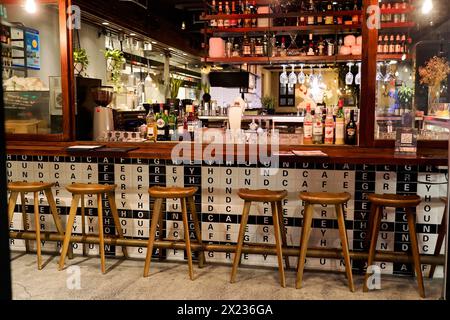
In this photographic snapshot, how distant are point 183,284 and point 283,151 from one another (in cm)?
136

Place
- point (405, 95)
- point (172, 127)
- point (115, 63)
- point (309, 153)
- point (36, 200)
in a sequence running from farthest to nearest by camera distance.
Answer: point (115, 63) < point (405, 95) < point (172, 127) < point (36, 200) < point (309, 153)

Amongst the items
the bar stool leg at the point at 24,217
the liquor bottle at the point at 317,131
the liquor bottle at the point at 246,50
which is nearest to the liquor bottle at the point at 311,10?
the liquor bottle at the point at 246,50

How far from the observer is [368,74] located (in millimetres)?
4176

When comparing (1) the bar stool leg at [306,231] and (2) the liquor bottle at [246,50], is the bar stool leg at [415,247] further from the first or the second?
(2) the liquor bottle at [246,50]

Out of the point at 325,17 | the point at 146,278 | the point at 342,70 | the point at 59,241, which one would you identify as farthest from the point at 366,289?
the point at 342,70

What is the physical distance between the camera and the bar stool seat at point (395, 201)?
11.3 ft

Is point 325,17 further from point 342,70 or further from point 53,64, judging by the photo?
point 53,64

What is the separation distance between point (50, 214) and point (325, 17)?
4.54 meters

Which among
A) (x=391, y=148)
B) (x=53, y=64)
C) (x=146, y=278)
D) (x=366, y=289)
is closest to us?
(x=366, y=289)

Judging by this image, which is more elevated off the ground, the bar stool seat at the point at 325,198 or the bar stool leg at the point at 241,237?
the bar stool seat at the point at 325,198

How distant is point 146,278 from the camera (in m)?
3.90

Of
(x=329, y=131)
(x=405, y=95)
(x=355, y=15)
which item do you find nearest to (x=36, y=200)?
(x=329, y=131)

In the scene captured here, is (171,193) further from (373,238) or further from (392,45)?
(392,45)

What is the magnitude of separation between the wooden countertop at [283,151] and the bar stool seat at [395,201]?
0.92 feet
